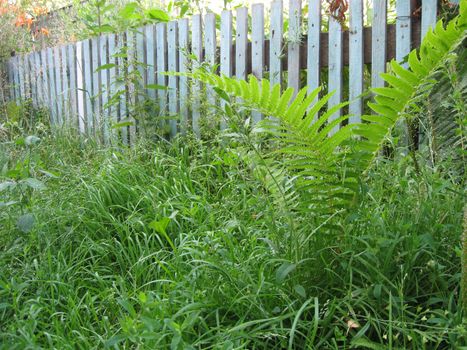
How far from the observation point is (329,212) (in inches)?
88.4

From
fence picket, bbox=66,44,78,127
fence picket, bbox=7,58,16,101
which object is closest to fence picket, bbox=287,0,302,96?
fence picket, bbox=66,44,78,127

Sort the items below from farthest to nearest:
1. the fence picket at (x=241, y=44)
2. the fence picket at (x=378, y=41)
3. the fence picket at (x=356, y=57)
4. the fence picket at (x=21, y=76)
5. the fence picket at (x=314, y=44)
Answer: the fence picket at (x=21, y=76)
the fence picket at (x=241, y=44)
the fence picket at (x=314, y=44)
the fence picket at (x=356, y=57)
the fence picket at (x=378, y=41)

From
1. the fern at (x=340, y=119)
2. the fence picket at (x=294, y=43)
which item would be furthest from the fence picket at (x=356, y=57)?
the fern at (x=340, y=119)

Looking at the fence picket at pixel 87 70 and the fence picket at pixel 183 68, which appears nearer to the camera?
the fence picket at pixel 183 68

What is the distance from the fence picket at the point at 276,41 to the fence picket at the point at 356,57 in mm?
604

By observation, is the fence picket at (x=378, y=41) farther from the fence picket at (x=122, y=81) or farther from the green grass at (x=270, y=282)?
the fence picket at (x=122, y=81)

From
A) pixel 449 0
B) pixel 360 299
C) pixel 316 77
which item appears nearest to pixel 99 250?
pixel 360 299

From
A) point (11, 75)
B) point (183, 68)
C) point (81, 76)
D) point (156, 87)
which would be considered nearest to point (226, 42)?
point (183, 68)

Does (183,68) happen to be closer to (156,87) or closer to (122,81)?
(156,87)

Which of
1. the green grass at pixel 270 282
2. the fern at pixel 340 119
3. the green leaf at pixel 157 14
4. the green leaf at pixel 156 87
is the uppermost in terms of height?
the green leaf at pixel 157 14

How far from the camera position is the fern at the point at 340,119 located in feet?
7.22

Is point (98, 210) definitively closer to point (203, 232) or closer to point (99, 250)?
point (99, 250)

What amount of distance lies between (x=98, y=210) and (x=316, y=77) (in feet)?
5.52

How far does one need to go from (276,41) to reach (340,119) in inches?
80.9
